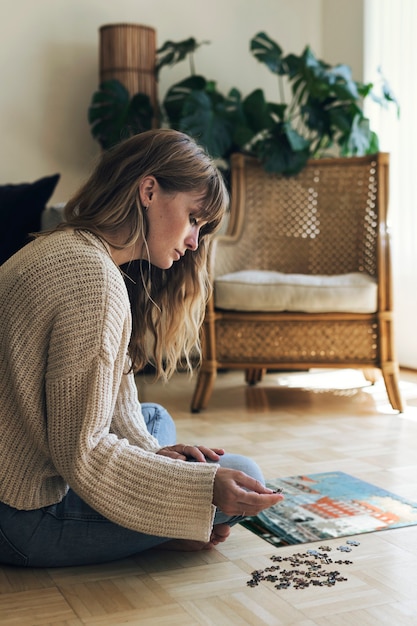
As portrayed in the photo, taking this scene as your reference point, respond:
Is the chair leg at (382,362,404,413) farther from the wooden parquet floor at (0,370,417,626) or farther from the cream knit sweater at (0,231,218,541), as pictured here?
the cream knit sweater at (0,231,218,541)

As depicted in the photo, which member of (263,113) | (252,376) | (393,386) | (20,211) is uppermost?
(263,113)

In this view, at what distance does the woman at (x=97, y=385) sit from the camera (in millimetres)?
1306

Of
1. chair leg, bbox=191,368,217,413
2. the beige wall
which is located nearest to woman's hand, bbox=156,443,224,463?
chair leg, bbox=191,368,217,413

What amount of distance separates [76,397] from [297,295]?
1721 mm

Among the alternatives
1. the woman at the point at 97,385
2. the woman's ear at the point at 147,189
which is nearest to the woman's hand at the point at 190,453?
the woman at the point at 97,385

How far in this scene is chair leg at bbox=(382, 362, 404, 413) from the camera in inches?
115

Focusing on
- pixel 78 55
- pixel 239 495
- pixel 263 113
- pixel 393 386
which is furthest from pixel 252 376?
pixel 239 495

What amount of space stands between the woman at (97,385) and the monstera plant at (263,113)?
1833mm

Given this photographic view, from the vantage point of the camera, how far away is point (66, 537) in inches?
57.3

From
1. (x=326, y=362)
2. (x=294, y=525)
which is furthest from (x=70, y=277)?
(x=326, y=362)

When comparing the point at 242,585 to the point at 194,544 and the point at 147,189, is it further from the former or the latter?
the point at 147,189

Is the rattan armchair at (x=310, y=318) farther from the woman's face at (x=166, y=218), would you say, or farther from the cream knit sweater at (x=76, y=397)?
the cream knit sweater at (x=76, y=397)

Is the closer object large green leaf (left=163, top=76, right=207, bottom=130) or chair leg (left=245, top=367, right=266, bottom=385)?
chair leg (left=245, top=367, right=266, bottom=385)

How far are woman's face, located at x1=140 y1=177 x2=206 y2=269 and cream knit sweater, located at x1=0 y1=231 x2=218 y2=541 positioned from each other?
118 mm
